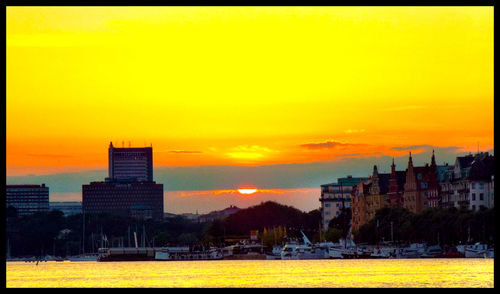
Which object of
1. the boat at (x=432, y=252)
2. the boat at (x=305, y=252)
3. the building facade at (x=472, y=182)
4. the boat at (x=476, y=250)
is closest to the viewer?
the boat at (x=476, y=250)

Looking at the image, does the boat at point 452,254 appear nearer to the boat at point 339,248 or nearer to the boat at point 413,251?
the boat at point 413,251

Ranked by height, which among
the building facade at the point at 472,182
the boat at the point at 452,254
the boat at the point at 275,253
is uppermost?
the building facade at the point at 472,182

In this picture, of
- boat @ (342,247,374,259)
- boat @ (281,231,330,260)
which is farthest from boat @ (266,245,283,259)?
boat @ (342,247,374,259)

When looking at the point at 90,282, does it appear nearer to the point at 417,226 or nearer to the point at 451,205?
the point at 417,226

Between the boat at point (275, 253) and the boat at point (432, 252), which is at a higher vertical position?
the boat at point (432, 252)

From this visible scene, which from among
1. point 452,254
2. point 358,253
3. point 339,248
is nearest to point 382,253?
point 358,253

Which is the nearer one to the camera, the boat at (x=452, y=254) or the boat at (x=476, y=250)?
the boat at (x=476, y=250)

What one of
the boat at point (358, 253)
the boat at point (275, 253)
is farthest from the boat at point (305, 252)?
the boat at point (275, 253)

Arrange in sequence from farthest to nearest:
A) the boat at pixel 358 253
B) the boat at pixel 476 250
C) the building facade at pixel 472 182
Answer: the building facade at pixel 472 182 < the boat at pixel 358 253 < the boat at pixel 476 250

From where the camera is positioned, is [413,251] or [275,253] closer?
[413,251]

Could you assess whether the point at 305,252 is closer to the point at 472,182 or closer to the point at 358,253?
the point at 358,253

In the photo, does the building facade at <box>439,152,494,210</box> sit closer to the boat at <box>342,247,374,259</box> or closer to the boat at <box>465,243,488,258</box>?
the boat at <box>342,247,374,259</box>

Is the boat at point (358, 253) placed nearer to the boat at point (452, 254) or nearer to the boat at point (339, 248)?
the boat at point (339, 248)

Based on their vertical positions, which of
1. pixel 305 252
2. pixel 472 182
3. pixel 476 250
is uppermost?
pixel 472 182
